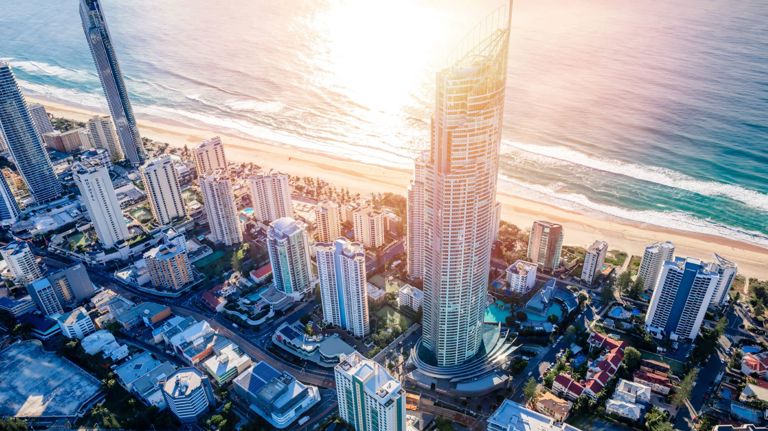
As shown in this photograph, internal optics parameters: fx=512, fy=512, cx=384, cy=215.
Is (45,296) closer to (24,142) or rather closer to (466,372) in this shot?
(24,142)

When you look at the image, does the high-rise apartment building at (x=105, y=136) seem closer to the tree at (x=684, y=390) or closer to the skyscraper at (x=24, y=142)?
the skyscraper at (x=24, y=142)

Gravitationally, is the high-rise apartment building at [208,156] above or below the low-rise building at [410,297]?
above

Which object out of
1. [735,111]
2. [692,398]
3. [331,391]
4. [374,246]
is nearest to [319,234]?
[374,246]

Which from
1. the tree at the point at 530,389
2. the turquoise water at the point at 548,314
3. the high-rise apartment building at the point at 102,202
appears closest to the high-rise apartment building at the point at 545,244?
the turquoise water at the point at 548,314

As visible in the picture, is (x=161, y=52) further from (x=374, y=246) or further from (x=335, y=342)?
(x=335, y=342)

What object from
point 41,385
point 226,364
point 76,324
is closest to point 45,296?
point 76,324

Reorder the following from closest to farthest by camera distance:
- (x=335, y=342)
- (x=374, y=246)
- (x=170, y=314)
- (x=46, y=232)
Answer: (x=335, y=342) < (x=170, y=314) < (x=374, y=246) < (x=46, y=232)
